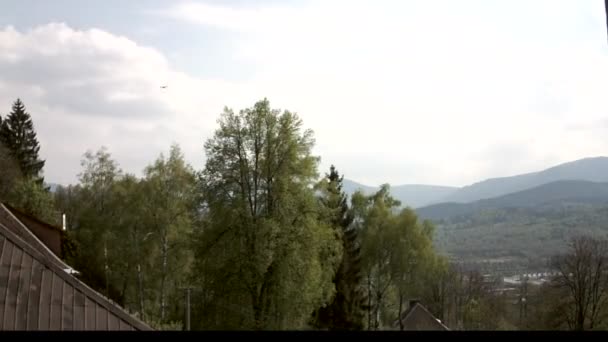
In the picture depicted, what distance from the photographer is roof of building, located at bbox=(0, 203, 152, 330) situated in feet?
23.4

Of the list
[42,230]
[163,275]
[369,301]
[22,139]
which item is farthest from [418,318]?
[22,139]

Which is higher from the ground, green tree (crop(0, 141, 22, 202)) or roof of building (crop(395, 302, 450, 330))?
green tree (crop(0, 141, 22, 202))

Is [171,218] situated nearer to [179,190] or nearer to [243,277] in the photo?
[179,190]

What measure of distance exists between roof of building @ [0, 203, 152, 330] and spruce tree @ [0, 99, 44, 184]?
27.8 metres

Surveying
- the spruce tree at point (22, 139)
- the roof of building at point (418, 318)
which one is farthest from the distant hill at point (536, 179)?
the roof of building at point (418, 318)

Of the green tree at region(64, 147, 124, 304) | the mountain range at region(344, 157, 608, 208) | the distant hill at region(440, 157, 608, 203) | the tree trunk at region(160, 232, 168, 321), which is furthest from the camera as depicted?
the mountain range at region(344, 157, 608, 208)

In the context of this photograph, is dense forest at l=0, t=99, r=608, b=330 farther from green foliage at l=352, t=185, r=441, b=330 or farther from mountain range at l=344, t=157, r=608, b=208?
mountain range at l=344, t=157, r=608, b=208

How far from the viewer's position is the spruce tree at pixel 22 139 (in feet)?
117

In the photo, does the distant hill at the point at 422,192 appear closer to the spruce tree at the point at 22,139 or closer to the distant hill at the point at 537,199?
the distant hill at the point at 537,199

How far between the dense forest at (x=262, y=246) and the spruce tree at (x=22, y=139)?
0.07 metres

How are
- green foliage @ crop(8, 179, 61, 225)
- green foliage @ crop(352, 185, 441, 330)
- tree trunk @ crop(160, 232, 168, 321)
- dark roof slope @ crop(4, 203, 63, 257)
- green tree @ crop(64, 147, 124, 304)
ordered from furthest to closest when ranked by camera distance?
1. green foliage @ crop(352, 185, 441, 330)
2. green foliage @ crop(8, 179, 61, 225)
3. green tree @ crop(64, 147, 124, 304)
4. tree trunk @ crop(160, 232, 168, 321)
5. dark roof slope @ crop(4, 203, 63, 257)

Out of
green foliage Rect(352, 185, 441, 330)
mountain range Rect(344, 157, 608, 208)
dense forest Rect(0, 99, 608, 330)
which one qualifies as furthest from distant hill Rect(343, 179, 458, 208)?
green foliage Rect(352, 185, 441, 330)
